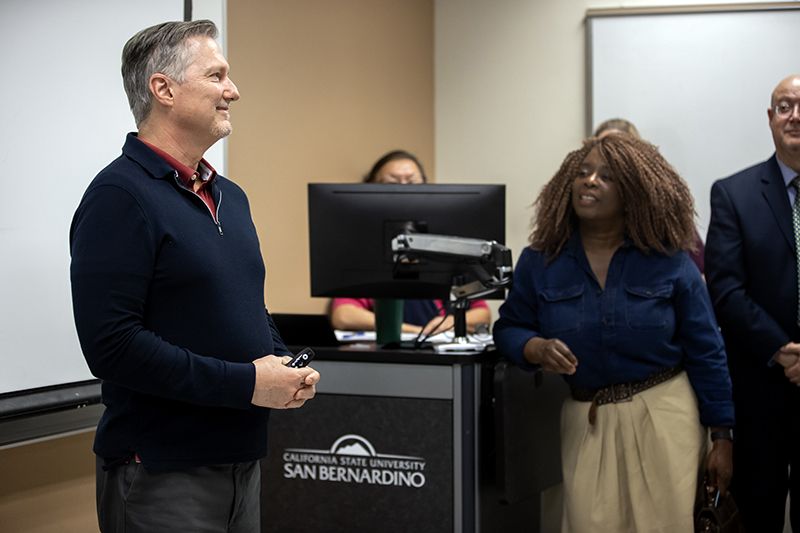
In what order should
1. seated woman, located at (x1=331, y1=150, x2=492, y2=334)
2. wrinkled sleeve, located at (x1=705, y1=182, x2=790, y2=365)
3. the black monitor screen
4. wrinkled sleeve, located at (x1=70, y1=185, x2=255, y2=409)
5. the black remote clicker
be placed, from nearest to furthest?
1. wrinkled sleeve, located at (x1=70, y1=185, x2=255, y2=409)
2. the black remote clicker
3. wrinkled sleeve, located at (x1=705, y1=182, x2=790, y2=365)
4. the black monitor screen
5. seated woman, located at (x1=331, y1=150, x2=492, y2=334)

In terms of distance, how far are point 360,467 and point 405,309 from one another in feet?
3.49

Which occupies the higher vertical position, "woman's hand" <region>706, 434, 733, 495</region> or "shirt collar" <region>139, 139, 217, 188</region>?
"shirt collar" <region>139, 139, 217, 188</region>

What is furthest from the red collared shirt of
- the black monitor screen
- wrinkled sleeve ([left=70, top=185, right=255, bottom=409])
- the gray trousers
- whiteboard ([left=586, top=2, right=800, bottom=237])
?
whiteboard ([left=586, top=2, right=800, bottom=237])

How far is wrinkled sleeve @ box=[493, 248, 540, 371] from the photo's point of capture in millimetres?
2152

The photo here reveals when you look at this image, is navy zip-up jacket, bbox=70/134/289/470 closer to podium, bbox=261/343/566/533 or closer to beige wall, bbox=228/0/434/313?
podium, bbox=261/343/566/533

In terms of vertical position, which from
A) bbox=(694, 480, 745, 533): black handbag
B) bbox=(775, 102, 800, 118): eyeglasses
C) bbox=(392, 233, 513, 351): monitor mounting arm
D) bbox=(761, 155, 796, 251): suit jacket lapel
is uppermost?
bbox=(775, 102, 800, 118): eyeglasses

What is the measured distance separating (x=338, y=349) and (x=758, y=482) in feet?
4.42

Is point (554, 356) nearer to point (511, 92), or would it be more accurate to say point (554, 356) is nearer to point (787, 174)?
point (787, 174)

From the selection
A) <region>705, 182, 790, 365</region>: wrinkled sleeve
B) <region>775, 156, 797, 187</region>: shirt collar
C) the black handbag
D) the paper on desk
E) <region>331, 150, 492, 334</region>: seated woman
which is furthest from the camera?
<region>331, 150, 492, 334</region>: seated woman

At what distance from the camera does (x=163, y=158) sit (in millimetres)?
1232

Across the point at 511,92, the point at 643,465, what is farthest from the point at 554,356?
the point at 511,92

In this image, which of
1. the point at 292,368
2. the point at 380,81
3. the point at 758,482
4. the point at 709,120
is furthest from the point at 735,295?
the point at 380,81

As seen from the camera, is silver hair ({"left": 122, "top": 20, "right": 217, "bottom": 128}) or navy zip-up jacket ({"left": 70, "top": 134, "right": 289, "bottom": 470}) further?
silver hair ({"left": 122, "top": 20, "right": 217, "bottom": 128})

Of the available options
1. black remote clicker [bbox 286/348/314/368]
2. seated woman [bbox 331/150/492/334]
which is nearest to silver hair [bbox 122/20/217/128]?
black remote clicker [bbox 286/348/314/368]
